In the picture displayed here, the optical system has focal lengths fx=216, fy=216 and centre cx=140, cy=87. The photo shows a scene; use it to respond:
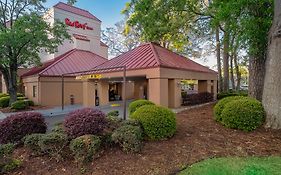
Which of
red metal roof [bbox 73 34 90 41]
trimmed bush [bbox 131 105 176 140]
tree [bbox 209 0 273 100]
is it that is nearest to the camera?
trimmed bush [bbox 131 105 176 140]

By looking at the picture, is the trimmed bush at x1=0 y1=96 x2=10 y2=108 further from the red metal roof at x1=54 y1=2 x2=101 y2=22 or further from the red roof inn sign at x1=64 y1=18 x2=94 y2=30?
the red metal roof at x1=54 y1=2 x2=101 y2=22

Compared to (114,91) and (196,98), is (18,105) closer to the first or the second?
(114,91)

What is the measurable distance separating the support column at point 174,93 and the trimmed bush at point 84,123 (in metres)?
10.4

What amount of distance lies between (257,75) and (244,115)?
3892mm

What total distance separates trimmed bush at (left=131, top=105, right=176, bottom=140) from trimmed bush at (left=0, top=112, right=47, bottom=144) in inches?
128

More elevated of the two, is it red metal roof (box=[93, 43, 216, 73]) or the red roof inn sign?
the red roof inn sign

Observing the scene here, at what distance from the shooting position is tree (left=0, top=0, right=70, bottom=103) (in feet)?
53.6

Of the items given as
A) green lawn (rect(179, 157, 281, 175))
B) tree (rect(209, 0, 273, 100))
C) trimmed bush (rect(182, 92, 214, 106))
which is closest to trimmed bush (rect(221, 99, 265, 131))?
green lawn (rect(179, 157, 281, 175))

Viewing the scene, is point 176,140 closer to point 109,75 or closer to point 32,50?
point 109,75

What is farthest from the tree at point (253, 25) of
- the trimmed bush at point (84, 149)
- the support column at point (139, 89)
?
the support column at point (139, 89)

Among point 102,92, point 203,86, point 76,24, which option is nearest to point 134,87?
point 102,92

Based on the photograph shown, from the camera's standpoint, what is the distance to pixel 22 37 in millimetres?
16391

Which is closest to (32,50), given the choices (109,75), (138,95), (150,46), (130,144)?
(109,75)

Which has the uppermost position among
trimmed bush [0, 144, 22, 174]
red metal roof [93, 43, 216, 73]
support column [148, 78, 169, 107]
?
red metal roof [93, 43, 216, 73]
